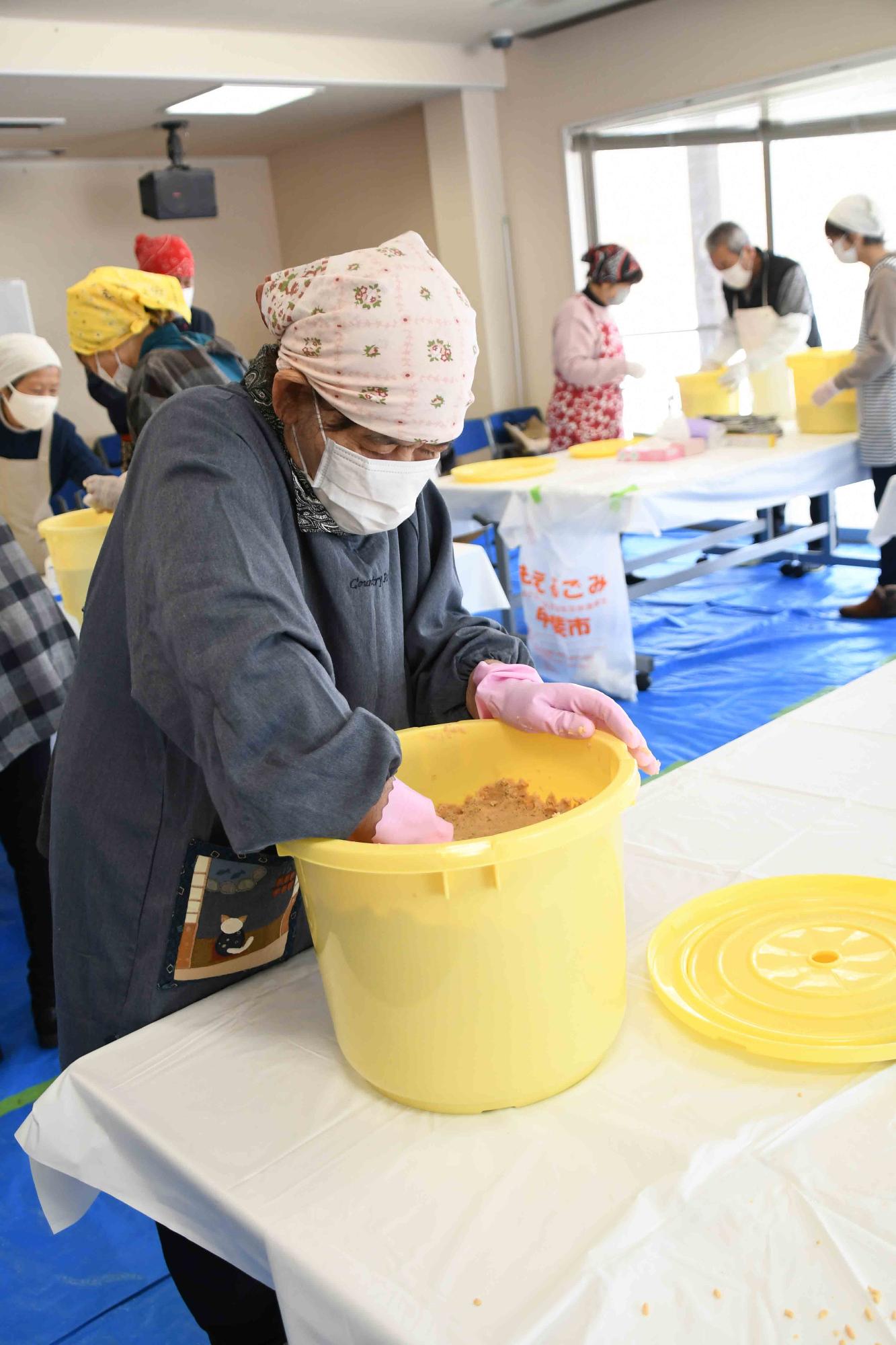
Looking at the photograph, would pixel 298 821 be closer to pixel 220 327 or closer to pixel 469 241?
pixel 469 241

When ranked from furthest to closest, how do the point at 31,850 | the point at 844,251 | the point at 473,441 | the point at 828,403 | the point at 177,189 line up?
the point at 177,189, the point at 473,441, the point at 828,403, the point at 844,251, the point at 31,850

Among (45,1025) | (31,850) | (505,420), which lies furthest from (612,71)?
(45,1025)

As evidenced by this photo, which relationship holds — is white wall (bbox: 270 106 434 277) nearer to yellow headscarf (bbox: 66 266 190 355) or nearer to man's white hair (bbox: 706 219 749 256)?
man's white hair (bbox: 706 219 749 256)

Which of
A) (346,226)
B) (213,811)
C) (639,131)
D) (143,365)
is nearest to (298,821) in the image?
(213,811)

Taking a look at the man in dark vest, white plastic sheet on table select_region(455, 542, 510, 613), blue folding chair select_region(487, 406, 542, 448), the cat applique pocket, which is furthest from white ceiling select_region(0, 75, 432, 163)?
the cat applique pocket

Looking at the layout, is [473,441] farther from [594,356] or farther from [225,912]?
[225,912]

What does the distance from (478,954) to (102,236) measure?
26.8 ft

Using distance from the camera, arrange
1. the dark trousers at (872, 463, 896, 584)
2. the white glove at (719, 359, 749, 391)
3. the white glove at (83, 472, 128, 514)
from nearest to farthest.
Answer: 1. the white glove at (83, 472, 128, 514)
2. the dark trousers at (872, 463, 896, 584)
3. the white glove at (719, 359, 749, 391)

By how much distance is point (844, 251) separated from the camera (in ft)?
13.5

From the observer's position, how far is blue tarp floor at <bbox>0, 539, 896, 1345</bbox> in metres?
1.61

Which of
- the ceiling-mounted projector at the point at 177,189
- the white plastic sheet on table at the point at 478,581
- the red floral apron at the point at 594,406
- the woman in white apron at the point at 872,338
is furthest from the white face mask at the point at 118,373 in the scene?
the ceiling-mounted projector at the point at 177,189

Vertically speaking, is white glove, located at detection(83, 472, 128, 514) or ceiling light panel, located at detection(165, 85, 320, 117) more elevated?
ceiling light panel, located at detection(165, 85, 320, 117)

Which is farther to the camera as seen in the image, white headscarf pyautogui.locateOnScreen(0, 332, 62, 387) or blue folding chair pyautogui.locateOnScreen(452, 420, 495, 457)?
blue folding chair pyautogui.locateOnScreen(452, 420, 495, 457)

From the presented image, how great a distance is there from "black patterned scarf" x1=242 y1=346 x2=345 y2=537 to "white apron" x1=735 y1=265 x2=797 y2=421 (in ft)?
13.1
